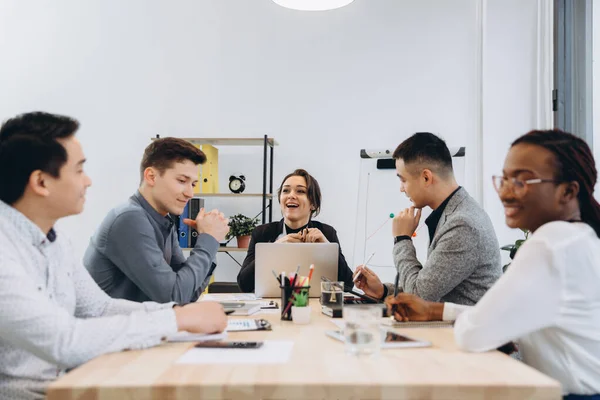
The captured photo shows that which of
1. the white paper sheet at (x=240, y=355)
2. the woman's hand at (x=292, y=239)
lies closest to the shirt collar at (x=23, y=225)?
the white paper sheet at (x=240, y=355)

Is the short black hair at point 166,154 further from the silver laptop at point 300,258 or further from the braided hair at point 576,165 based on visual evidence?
the braided hair at point 576,165

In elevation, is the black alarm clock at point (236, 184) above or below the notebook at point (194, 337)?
above

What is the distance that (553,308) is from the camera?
1.17 meters

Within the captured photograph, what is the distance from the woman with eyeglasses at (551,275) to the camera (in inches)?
45.6

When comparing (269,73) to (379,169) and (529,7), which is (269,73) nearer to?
(379,169)

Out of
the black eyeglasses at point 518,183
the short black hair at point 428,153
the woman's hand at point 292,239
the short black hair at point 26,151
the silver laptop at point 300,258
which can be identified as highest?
the short black hair at point 428,153

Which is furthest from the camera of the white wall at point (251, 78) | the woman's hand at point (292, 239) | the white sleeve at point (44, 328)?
the white wall at point (251, 78)

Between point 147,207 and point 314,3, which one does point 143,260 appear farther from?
point 314,3

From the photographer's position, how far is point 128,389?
3.25ft

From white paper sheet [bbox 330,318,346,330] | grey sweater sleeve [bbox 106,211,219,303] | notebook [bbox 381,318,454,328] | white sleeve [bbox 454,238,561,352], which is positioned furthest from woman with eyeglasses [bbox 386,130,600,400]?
grey sweater sleeve [bbox 106,211,219,303]

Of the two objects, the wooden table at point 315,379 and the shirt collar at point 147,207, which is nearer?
the wooden table at point 315,379

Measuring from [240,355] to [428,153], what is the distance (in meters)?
1.29

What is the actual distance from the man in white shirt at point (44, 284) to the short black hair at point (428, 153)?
114 cm

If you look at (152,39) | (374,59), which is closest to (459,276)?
(374,59)
